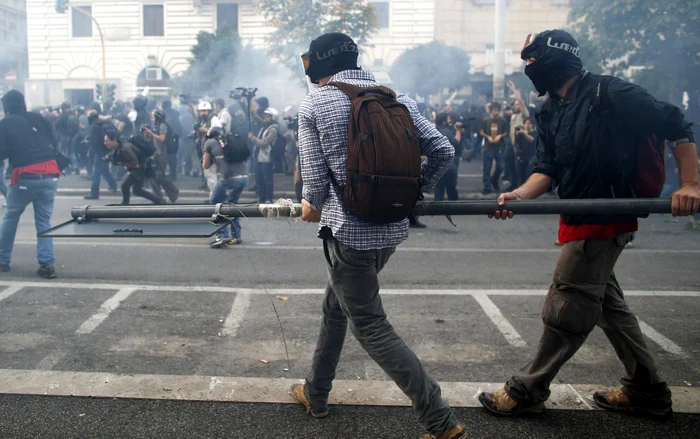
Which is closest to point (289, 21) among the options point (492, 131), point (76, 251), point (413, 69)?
point (413, 69)

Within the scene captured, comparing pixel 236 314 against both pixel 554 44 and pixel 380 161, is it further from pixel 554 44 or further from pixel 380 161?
pixel 554 44

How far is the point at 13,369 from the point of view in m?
3.86

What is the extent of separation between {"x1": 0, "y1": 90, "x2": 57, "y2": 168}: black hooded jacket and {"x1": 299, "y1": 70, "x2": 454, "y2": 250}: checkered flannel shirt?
4.47 metres

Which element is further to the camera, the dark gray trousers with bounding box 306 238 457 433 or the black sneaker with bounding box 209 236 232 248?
the black sneaker with bounding box 209 236 232 248

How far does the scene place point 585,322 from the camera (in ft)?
9.96

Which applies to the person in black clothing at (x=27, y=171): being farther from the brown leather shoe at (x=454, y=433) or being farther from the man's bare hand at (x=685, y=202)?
the man's bare hand at (x=685, y=202)

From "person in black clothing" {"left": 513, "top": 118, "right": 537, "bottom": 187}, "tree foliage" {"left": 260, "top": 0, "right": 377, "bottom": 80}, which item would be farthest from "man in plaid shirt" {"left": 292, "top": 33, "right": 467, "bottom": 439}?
"tree foliage" {"left": 260, "top": 0, "right": 377, "bottom": 80}

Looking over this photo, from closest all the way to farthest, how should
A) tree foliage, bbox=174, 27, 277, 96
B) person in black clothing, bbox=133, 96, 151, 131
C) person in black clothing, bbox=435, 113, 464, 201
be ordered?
1. person in black clothing, bbox=435, 113, 464, 201
2. person in black clothing, bbox=133, 96, 151, 131
3. tree foliage, bbox=174, 27, 277, 96

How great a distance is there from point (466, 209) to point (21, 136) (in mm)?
4979

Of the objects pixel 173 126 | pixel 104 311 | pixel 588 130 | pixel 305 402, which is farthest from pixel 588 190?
pixel 173 126

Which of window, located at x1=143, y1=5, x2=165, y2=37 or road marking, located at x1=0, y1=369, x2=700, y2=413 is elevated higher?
window, located at x1=143, y1=5, x2=165, y2=37

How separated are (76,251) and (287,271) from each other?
2.51m

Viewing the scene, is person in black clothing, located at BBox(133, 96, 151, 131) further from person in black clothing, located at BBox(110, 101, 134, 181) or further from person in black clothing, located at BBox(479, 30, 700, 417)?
person in black clothing, located at BBox(479, 30, 700, 417)

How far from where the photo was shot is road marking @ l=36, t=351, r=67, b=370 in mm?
3920
